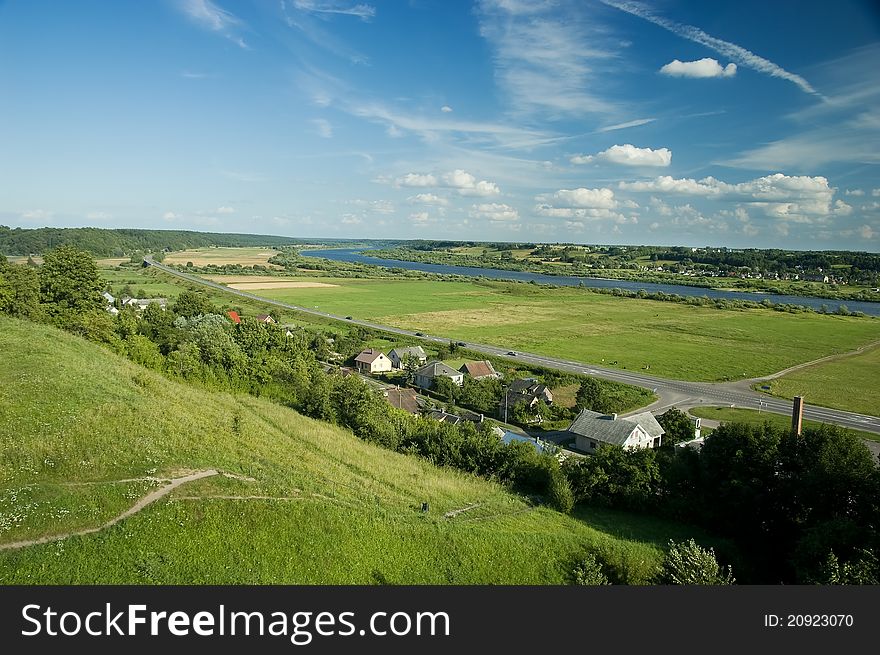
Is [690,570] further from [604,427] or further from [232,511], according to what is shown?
[604,427]

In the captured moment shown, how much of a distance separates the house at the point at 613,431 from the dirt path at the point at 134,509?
88.2 feet

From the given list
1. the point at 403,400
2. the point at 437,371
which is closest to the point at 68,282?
the point at 403,400

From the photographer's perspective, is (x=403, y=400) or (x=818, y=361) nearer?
(x=403, y=400)

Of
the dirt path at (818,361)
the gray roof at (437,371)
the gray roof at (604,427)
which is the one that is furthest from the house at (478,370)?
the dirt path at (818,361)

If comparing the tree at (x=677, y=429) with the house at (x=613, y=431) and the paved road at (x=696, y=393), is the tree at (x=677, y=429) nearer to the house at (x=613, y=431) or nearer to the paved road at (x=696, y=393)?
the house at (x=613, y=431)

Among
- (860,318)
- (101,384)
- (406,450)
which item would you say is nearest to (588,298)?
(860,318)

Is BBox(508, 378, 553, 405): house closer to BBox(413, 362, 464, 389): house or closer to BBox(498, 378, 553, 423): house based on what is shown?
BBox(498, 378, 553, 423): house

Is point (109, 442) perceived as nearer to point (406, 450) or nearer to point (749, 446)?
point (406, 450)

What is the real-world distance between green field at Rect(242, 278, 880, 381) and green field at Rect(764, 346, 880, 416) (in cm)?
381

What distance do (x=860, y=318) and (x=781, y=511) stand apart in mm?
116210

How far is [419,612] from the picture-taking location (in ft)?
21.4

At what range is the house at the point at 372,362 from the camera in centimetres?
6109

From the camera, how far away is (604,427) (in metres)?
37.9

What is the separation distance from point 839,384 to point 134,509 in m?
70.9
